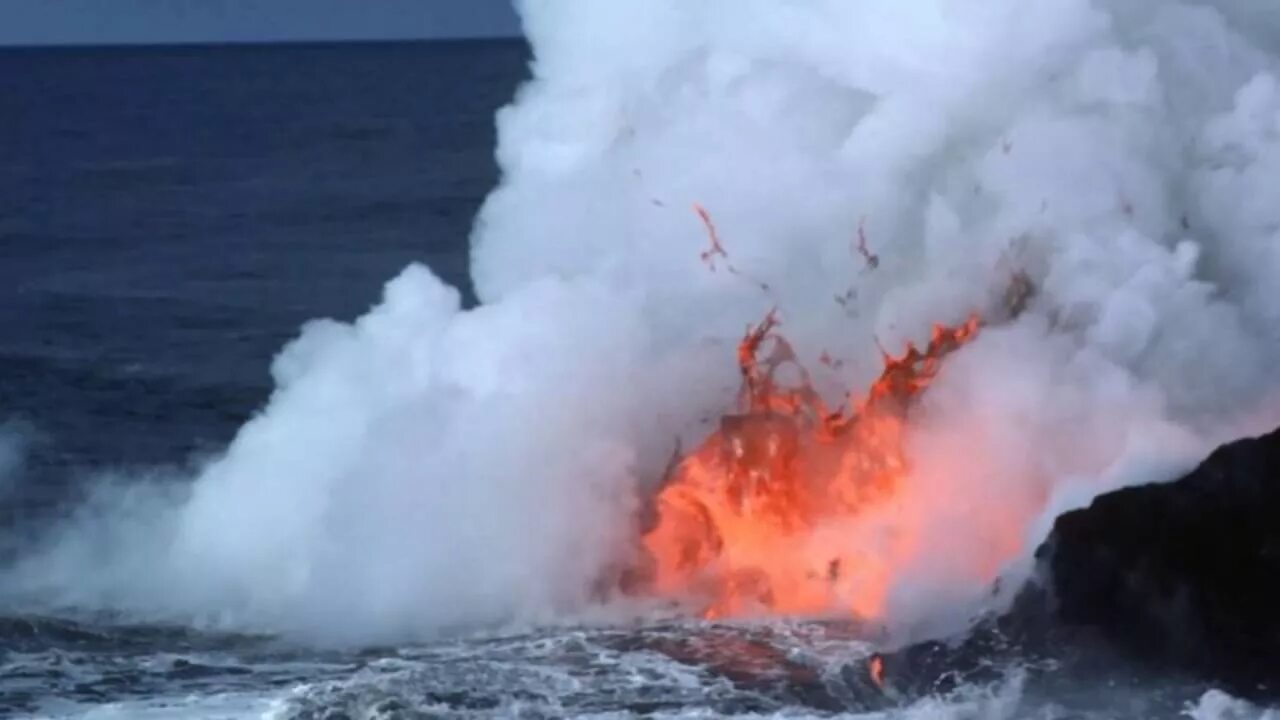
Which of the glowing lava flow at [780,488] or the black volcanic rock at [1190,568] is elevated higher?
the glowing lava flow at [780,488]

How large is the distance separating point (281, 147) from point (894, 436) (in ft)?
307

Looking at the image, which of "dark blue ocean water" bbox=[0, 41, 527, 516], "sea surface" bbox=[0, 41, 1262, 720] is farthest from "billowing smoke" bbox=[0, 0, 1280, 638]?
"dark blue ocean water" bbox=[0, 41, 527, 516]

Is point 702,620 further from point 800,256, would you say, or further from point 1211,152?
point 1211,152

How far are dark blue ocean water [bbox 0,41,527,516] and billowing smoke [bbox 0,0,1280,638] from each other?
8.48 m

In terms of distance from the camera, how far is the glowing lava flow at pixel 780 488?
35.6 meters

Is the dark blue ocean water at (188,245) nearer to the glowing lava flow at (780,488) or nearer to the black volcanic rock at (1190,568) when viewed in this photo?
the glowing lava flow at (780,488)

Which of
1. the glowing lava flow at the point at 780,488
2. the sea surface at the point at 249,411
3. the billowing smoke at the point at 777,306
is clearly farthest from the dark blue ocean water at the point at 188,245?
the glowing lava flow at the point at 780,488

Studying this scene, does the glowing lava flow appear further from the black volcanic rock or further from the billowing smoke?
the black volcanic rock

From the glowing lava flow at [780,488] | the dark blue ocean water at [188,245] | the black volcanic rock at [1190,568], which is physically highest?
the dark blue ocean water at [188,245]

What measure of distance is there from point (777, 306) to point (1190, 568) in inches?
416

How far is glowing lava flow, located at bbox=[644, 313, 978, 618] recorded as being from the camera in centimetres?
3559

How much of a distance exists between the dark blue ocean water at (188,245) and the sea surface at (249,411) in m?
0.15

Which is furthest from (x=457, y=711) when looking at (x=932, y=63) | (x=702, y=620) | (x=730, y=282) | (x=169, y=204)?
(x=169, y=204)

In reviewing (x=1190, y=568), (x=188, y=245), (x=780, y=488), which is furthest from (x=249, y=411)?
(x=188, y=245)
